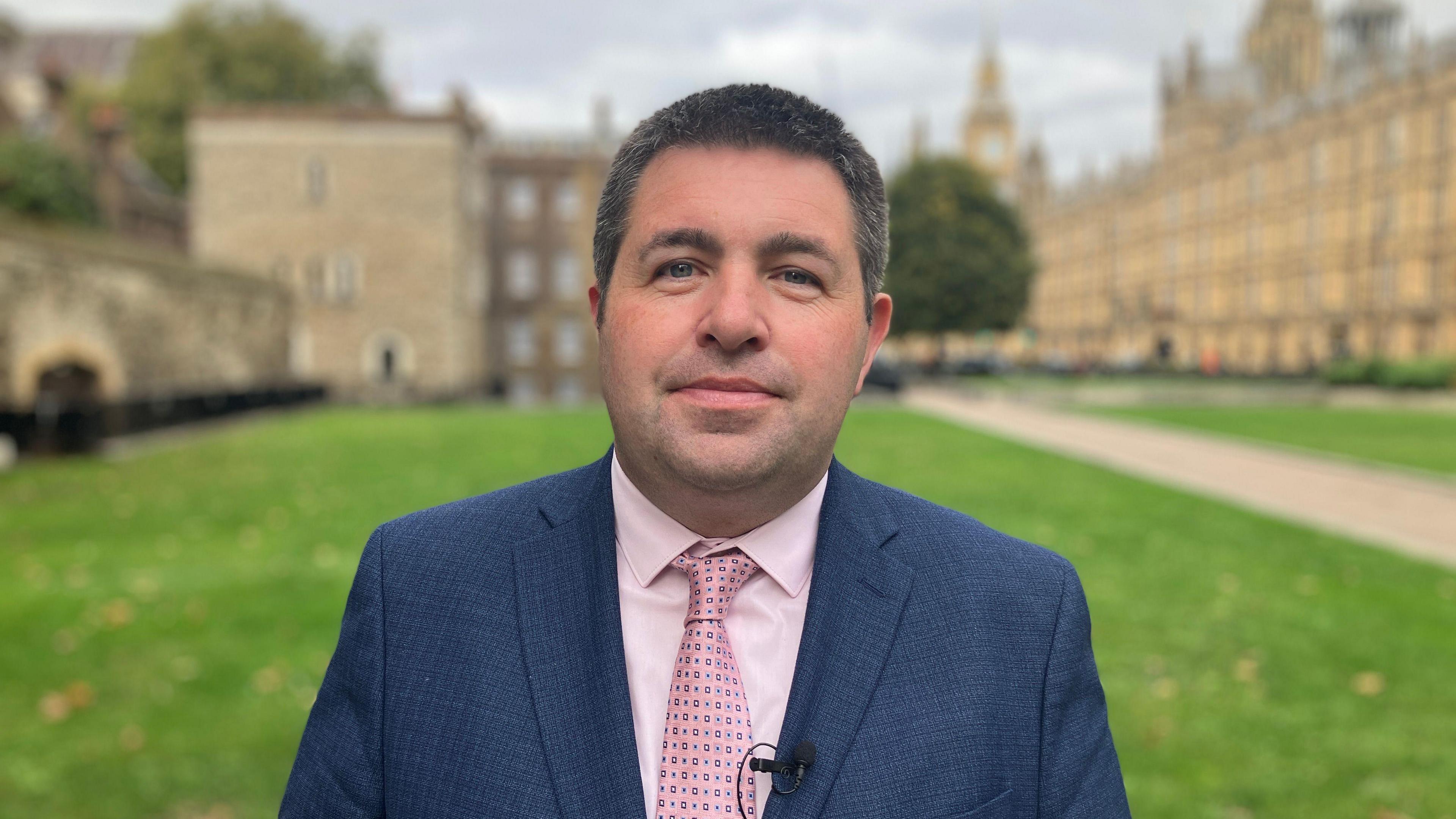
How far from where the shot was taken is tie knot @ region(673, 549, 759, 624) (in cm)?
172

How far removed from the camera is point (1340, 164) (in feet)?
187

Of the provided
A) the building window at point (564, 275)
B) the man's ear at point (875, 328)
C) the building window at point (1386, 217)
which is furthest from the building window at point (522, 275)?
the man's ear at point (875, 328)

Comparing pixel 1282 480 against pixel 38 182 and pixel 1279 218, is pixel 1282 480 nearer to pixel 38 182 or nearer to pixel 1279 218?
pixel 38 182

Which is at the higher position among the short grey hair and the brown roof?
the brown roof

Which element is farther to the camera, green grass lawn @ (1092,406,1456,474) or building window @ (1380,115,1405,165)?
building window @ (1380,115,1405,165)

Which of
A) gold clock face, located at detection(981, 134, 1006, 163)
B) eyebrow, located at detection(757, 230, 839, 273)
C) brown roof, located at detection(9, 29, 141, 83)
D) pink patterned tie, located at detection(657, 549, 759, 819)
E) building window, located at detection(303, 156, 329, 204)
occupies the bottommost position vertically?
pink patterned tie, located at detection(657, 549, 759, 819)

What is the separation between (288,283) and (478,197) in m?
9.13

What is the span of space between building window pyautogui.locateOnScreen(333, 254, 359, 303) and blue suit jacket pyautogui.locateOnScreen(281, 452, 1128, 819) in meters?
40.8

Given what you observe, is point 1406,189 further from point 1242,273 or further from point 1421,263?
point 1242,273

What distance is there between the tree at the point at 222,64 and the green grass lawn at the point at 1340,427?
38.0 meters

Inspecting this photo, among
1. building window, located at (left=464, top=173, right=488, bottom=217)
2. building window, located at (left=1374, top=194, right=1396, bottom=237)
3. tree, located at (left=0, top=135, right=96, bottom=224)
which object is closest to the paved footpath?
building window, located at (left=464, top=173, right=488, bottom=217)

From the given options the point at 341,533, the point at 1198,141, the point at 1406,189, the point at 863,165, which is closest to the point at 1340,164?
the point at 1406,189

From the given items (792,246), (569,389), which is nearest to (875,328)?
(792,246)

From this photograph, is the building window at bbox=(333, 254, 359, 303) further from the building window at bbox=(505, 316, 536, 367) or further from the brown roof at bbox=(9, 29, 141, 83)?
the brown roof at bbox=(9, 29, 141, 83)
